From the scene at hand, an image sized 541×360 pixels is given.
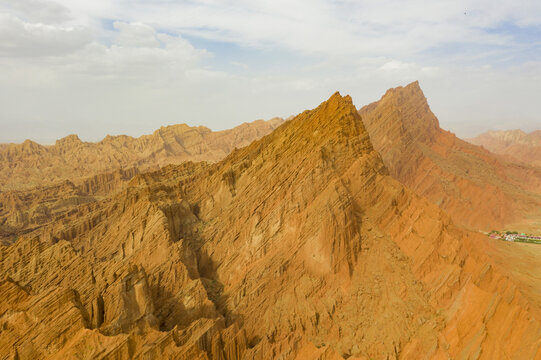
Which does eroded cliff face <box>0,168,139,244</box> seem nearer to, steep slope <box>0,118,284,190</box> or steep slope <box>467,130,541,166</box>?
steep slope <box>0,118,284,190</box>

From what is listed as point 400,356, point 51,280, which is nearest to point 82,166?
point 51,280

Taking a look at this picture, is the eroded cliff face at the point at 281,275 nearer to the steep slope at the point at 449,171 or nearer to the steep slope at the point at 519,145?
the steep slope at the point at 449,171

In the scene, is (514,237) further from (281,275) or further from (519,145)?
(519,145)

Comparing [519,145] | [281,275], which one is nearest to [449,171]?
[281,275]

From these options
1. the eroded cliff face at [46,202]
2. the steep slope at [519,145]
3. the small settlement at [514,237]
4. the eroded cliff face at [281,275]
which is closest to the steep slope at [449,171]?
the small settlement at [514,237]

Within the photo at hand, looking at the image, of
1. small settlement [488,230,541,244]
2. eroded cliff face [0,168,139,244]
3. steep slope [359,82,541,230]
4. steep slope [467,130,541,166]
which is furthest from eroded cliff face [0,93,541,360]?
steep slope [467,130,541,166]
